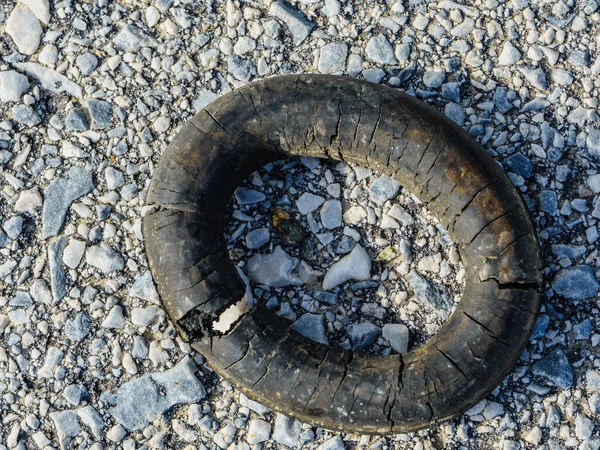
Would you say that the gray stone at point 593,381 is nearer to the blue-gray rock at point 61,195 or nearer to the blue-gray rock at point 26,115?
the blue-gray rock at point 61,195

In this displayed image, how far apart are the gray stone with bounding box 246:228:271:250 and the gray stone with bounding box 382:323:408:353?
0.84m

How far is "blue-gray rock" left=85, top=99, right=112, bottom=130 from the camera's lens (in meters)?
4.50

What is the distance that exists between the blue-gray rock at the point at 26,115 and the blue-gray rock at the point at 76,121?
176mm

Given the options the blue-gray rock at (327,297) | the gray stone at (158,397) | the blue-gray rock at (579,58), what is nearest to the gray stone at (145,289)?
the gray stone at (158,397)

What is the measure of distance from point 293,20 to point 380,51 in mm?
560

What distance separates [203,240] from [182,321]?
0.43 metres

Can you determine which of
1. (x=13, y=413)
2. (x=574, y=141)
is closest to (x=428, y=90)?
(x=574, y=141)

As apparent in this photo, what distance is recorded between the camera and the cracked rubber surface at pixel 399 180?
12.7 ft

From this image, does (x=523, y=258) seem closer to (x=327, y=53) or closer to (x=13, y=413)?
(x=327, y=53)

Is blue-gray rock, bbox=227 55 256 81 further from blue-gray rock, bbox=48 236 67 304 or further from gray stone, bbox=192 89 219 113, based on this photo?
blue-gray rock, bbox=48 236 67 304

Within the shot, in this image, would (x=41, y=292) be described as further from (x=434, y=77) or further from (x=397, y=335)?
(x=434, y=77)

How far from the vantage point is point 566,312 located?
432cm

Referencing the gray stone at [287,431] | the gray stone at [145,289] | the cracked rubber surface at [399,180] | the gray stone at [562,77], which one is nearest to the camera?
the cracked rubber surface at [399,180]

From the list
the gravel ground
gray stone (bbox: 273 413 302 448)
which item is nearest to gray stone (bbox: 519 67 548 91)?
the gravel ground
